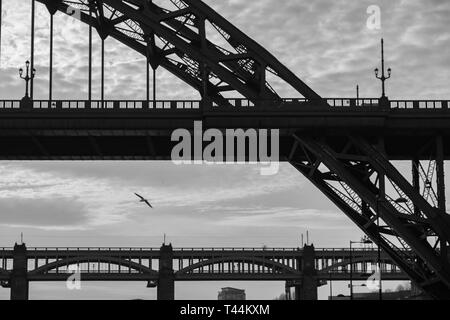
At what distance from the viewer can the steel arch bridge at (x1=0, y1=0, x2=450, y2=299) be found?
229ft

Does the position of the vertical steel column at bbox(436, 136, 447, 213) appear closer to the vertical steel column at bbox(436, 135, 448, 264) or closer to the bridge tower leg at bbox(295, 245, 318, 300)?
the vertical steel column at bbox(436, 135, 448, 264)

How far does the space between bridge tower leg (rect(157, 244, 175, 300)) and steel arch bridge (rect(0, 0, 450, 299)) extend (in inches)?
4683

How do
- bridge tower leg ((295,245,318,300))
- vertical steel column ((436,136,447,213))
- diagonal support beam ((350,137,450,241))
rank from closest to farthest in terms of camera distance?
diagonal support beam ((350,137,450,241))
vertical steel column ((436,136,447,213))
bridge tower leg ((295,245,318,300))

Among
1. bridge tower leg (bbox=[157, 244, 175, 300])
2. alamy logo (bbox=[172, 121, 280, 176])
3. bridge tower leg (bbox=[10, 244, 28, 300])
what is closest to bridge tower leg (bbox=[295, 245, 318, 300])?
bridge tower leg (bbox=[157, 244, 175, 300])

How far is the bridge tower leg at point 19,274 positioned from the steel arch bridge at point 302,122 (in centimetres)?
12149

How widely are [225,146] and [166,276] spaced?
120590mm

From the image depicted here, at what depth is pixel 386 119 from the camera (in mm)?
71375

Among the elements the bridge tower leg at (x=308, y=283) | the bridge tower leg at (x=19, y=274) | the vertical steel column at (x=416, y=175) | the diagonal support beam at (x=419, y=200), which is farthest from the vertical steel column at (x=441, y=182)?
the bridge tower leg at (x=19, y=274)

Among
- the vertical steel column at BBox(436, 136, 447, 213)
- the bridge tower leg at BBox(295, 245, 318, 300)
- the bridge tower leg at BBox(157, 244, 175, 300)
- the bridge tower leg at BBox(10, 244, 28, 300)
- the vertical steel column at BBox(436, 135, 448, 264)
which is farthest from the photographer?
the bridge tower leg at BBox(295, 245, 318, 300)

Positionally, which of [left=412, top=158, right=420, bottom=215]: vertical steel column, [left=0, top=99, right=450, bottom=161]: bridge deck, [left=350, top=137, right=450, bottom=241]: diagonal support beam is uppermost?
[left=0, top=99, right=450, bottom=161]: bridge deck

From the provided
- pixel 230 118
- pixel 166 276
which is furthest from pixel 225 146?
pixel 166 276
